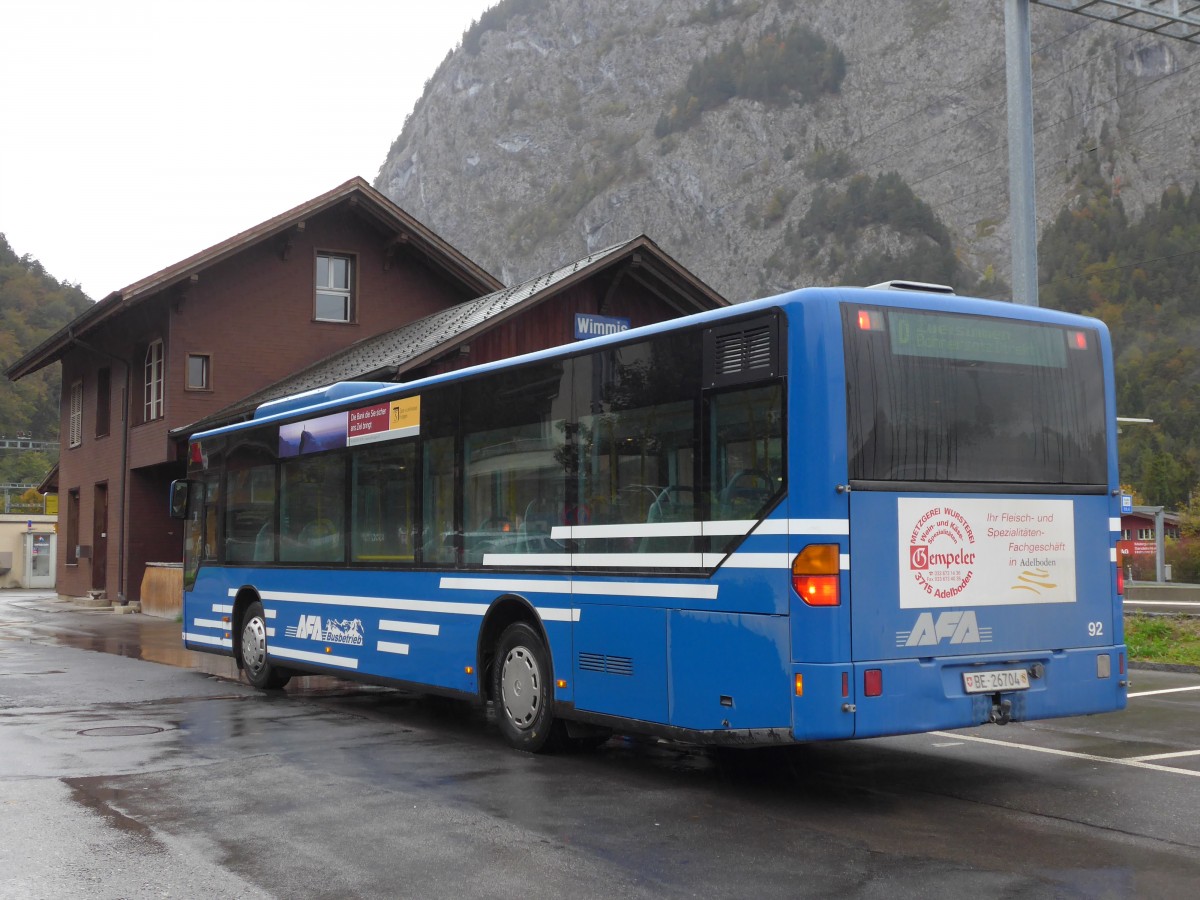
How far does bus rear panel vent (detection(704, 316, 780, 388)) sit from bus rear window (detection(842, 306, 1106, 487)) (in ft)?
1.35

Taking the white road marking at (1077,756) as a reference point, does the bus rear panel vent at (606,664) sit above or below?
above

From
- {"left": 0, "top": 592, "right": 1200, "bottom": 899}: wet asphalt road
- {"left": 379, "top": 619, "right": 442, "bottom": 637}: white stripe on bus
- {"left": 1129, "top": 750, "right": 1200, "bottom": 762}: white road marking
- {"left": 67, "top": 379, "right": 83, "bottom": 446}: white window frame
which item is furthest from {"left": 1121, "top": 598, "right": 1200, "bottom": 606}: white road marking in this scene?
{"left": 67, "top": 379, "right": 83, "bottom": 446}: white window frame

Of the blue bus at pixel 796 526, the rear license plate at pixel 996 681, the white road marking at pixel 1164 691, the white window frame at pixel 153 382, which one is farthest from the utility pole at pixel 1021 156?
the white window frame at pixel 153 382

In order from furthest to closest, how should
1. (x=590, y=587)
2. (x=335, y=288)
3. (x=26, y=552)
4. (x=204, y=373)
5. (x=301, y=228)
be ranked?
(x=26, y=552)
(x=335, y=288)
(x=301, y=228)
(x=204, y=373)
(x=590, y=587)

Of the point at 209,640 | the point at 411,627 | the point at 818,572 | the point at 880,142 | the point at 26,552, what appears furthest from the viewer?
the point at 880,142

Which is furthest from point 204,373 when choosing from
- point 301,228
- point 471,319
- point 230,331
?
point 471,319

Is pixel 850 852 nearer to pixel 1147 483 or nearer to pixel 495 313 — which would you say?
pixel 495 313

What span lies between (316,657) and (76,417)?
27766 mm

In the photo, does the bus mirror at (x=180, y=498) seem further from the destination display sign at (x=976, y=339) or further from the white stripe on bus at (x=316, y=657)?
the destination display sign at (x=976, y=339)

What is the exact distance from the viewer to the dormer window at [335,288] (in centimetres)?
3178

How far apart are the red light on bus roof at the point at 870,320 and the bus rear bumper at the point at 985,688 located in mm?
1817

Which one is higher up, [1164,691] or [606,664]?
[606,664]

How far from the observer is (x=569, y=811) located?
7.41 m

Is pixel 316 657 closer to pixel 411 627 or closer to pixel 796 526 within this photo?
pixel 411 627
